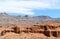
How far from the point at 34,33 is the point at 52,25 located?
4.76 metres

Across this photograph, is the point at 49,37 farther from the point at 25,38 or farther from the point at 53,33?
the point at 25,38

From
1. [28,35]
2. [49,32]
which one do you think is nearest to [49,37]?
[49,32]

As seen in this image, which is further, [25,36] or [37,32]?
[37,32]

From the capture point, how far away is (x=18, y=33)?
5600cm

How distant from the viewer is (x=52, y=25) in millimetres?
54438

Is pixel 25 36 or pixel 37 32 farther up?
pixel 37 32

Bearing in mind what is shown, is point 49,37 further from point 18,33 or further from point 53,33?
point 18,33

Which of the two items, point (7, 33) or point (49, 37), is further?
point (7, 33)

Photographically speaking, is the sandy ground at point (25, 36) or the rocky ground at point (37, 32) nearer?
the sandy ground at point (25, 36)

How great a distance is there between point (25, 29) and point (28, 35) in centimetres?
260

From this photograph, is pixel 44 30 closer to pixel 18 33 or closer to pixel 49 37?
pixel 49 37

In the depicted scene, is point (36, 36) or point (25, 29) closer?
point (36, 36)

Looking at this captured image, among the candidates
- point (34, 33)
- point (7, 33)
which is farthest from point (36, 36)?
point (7, 33)

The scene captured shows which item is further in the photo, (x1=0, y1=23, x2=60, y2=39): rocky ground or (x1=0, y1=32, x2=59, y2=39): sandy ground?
(x1=0, y1=23, x2=60, y2=39): rocky ground
